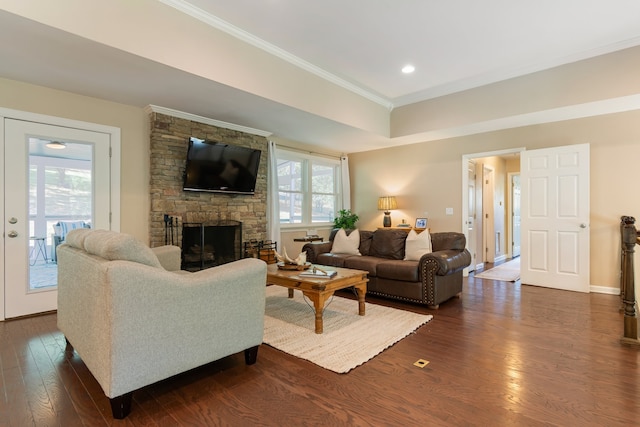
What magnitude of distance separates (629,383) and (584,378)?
24 centimetres

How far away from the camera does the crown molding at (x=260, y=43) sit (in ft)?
10.1

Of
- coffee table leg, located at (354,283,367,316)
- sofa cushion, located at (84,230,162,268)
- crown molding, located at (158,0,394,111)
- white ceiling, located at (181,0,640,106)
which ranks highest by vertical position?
white ceiling, located at (181,0,640,106)

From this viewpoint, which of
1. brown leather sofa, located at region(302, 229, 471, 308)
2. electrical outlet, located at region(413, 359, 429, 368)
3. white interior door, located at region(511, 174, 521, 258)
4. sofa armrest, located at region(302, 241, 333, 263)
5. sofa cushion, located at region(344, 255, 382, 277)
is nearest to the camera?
electrical outlet, located at region(413, 359, 429, 368)

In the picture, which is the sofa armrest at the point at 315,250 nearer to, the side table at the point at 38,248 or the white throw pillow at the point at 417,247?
the white throw pillow at the point at 417,247

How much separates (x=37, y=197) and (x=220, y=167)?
2093 mm

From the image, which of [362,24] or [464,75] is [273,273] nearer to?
[362,24]

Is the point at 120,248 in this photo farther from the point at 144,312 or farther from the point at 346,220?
the point at 346,220

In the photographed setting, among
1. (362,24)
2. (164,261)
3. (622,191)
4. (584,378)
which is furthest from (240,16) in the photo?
(622,191)

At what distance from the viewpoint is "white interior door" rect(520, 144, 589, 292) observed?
4566mm

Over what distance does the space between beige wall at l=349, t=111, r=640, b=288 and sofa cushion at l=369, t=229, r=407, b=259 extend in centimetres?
173

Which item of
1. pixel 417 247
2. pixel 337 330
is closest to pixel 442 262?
pixel 417 247

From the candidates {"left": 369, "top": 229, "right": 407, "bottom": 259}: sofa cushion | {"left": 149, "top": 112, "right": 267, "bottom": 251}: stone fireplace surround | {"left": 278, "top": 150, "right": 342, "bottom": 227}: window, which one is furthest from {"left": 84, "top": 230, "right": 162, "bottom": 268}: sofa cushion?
{"left": 278, "top": 150, "right": 342, "bottom": 227}: window

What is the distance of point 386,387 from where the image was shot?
81.0 inches

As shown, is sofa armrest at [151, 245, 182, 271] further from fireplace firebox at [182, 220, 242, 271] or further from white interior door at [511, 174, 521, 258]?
white interior door at [511, 174, 521, 258]
